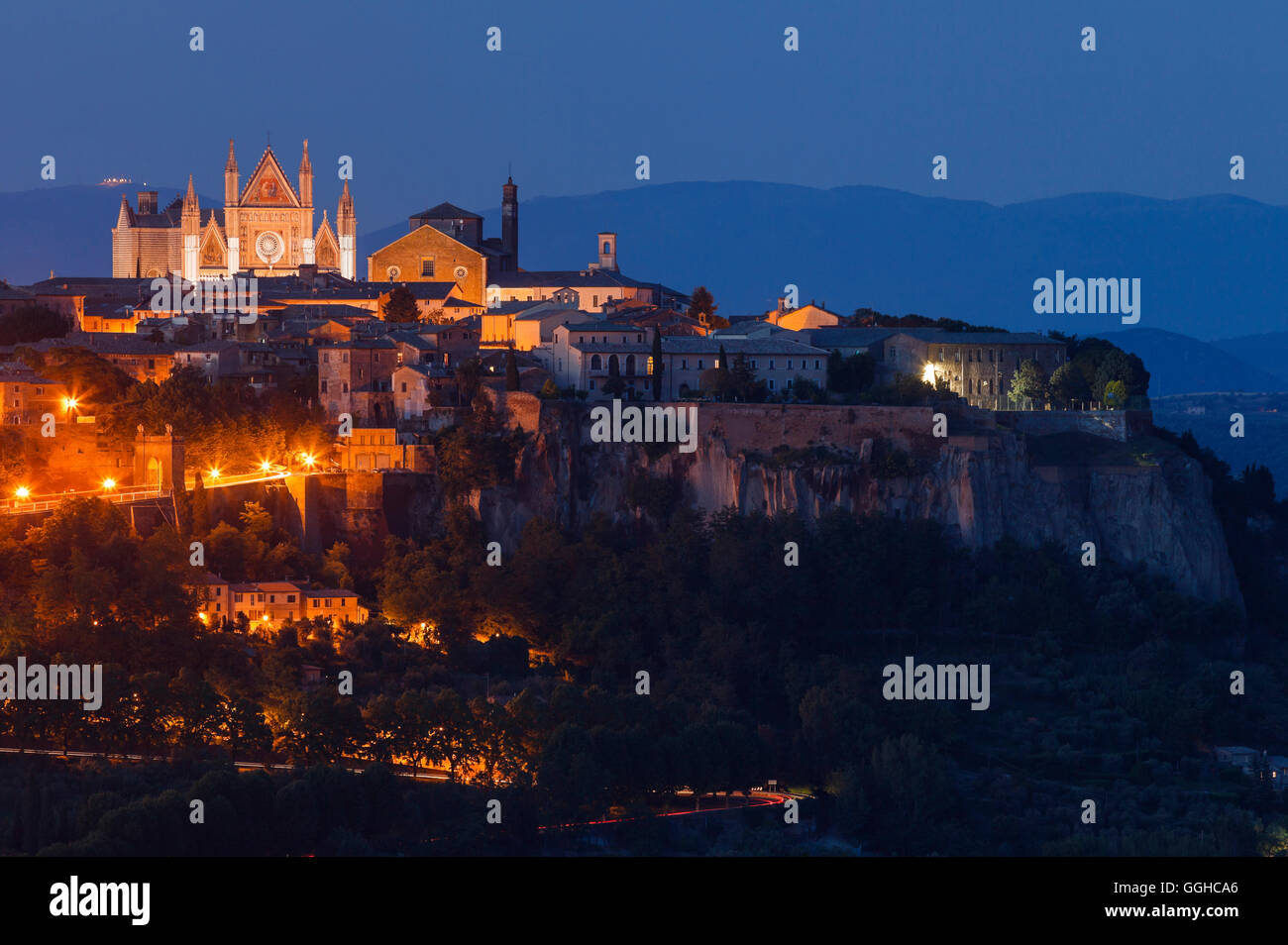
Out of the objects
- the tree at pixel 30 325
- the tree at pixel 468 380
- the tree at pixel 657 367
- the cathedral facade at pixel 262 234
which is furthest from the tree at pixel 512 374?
the cathedral facade at pixel 262 234

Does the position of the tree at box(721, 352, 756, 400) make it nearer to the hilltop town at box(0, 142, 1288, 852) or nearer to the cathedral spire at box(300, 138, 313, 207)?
the hilltop town at box(0, 142, 1288, 852)

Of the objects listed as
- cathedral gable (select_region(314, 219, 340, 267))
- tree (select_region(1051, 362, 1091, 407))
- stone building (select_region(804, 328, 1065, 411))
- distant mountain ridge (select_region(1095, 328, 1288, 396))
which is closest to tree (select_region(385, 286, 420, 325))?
stone building (select_region(804, 328, 1065, 411))

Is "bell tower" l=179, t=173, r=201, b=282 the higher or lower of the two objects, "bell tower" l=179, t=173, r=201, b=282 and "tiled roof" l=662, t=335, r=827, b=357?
the higher

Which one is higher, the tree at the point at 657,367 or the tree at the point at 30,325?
the tree at the point at 30,325

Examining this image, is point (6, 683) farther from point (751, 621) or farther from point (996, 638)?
point (996, 638)

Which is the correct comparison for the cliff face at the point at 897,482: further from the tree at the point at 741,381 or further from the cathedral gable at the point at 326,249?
the cathedral gable at the point at 326,249
